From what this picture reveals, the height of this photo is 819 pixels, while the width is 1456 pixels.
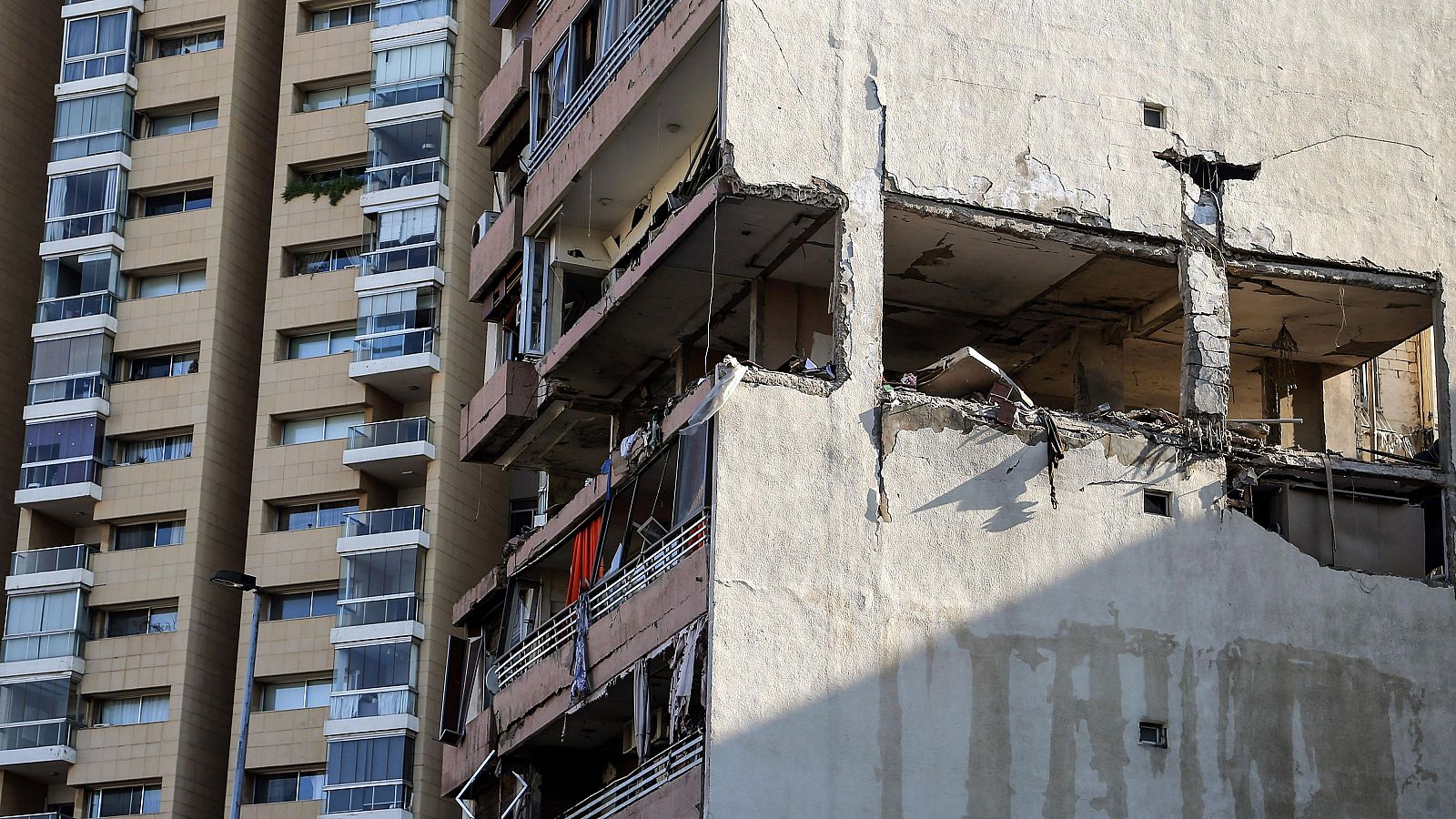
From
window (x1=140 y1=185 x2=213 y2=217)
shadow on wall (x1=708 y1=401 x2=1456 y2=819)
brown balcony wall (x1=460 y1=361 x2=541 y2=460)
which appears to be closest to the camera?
shadow on wall (x1=708 y1=401 x2=1456 y2=819)

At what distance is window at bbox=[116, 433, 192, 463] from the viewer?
51.0m

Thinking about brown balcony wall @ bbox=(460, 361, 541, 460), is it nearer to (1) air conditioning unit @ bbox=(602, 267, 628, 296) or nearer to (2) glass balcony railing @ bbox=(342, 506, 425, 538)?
(1) air conditioning unit @ bbox=(602, 267, 628, 296)

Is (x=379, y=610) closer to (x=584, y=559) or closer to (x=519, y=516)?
(x=519, y=516)

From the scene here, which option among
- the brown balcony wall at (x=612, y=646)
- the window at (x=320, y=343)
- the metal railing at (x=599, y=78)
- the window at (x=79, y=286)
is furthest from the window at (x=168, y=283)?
the brown balcony wall at (x=612, y=646)

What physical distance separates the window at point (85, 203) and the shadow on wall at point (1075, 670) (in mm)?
35923

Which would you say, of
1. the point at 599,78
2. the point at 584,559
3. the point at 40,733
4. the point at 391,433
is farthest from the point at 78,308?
the point at 584,559

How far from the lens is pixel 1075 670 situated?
22.3 metres

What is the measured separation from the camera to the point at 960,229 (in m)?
23.8

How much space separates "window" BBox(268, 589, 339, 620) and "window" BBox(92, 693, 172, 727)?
315cm

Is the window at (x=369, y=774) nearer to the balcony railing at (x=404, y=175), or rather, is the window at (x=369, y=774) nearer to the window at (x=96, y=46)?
the balcony railing at (x=404, y=175)

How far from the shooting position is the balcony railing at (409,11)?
171 ft

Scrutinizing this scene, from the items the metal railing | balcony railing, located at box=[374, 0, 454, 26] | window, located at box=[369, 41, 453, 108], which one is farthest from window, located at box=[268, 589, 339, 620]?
the metal railing

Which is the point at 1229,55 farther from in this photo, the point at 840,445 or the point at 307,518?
the point at 307,518

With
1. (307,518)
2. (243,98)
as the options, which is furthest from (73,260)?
(307,518)
